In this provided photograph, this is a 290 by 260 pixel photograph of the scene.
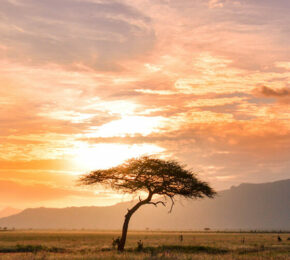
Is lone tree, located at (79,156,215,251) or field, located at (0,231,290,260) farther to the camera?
lone tree, located at (79,156,215,251)

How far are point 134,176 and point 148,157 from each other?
8.51 feet

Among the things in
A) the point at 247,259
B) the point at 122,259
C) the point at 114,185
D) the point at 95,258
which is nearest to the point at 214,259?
the point at 247,259

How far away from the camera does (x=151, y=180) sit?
1879 inches

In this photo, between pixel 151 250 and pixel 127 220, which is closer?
pixel 151 250

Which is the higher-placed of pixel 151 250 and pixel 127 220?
pixel 127 220

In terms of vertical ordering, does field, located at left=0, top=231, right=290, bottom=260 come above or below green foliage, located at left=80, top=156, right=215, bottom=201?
below

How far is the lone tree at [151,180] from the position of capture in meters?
47.3

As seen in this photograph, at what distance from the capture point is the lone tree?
47.3 meters

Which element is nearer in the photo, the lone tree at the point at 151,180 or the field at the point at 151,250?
the field at the point at 151,250

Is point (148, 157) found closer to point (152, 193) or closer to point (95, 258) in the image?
point (152, 193)

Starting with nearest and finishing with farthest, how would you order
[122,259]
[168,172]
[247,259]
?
1. [122,259]
2. [247,259]
3. [168,172]

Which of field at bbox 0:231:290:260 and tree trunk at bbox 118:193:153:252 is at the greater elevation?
tree trunk at bbox 118:193:153:252

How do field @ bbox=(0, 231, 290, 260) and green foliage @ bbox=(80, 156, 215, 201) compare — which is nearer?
field @ bbox=(0, 231, 290, 260)

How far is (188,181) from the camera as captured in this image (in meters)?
48.6
